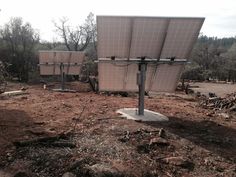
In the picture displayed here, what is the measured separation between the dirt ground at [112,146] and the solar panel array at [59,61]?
483 inches

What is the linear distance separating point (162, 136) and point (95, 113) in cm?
331

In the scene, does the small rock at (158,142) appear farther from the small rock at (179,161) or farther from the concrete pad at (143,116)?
the concrete pad at (143,116)

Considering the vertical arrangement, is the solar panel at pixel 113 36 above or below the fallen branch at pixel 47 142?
above

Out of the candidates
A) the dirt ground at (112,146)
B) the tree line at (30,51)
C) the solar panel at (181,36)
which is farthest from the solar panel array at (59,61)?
the solar panel at (181,36)

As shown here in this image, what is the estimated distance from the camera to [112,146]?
766cm

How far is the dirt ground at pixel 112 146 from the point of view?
6648 millimetres

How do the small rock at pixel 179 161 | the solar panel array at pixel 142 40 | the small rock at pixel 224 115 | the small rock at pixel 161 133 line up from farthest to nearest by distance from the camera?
the small rock at pixel 224 115 → the solar panel array at pixel 142 40 → the small rock at pixel 161 133 → the small rock at pixel 179 161

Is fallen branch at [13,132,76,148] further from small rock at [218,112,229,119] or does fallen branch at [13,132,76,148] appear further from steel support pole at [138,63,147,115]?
small rock at [218,112,229,119]

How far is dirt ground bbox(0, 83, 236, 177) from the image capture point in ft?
21.8

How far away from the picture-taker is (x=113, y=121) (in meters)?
9.88

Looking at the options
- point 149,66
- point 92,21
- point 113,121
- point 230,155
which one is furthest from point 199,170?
point 92,21

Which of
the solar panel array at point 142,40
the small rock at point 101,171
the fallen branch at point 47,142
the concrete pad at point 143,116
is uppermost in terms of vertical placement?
the solar panel array at point 142,40

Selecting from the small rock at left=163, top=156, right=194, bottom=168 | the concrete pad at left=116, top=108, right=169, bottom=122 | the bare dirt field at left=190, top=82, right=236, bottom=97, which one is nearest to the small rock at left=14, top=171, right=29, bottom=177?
the small rock at left=163, top=156, right=194, bottom=168

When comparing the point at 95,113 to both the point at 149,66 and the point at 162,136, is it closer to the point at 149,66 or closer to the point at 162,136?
the point at 149,66
